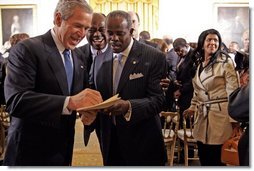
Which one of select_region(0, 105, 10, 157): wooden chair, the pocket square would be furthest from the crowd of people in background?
select_region(0, 105, 10, 157): wooden chair

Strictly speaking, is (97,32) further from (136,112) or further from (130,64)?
(136,112)

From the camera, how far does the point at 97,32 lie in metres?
1.92

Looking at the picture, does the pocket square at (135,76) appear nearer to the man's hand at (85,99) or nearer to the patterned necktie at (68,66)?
the man's hand at (85,99)

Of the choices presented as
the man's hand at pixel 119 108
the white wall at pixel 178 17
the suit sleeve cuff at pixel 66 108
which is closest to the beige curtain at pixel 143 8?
the white wall at pixel 178 17

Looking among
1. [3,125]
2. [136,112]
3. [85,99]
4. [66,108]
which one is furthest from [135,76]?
[3,125]

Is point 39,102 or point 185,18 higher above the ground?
point 185,18

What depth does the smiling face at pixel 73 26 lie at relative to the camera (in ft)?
6.01

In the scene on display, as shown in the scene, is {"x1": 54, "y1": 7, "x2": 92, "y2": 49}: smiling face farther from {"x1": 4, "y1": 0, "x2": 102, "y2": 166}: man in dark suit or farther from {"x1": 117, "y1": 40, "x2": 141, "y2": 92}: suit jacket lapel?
{"x1": 117, "y1": 40, "x2": 141, "y2": 92}: suit jacket lapel

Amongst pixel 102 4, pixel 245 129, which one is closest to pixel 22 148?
pixel 102 4

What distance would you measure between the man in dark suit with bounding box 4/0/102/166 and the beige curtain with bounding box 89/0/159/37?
5.7 inches

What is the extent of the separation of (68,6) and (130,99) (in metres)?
0.58

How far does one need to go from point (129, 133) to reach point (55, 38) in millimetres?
641

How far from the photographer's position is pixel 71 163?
2.02 metres

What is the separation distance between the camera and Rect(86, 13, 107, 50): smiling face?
190 centimetres
